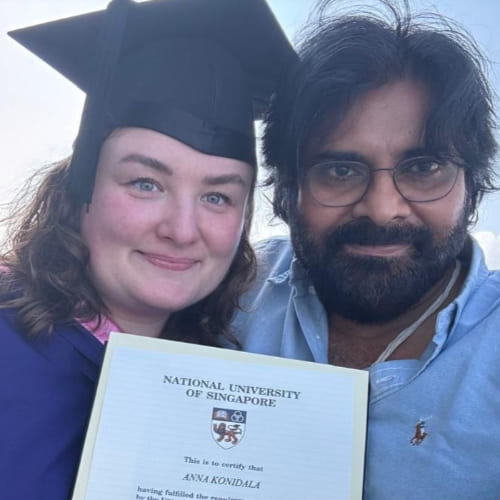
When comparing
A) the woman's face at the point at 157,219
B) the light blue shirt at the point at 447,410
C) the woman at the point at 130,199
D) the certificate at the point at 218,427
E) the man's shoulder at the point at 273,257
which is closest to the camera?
the certificate at the point at 218,427

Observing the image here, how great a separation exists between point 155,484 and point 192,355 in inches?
11.1

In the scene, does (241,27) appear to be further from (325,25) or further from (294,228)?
(294,228)

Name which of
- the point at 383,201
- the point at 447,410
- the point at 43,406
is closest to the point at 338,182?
the point at 383,201

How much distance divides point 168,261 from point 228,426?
1.72ft

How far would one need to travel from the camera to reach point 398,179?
5.47 feet

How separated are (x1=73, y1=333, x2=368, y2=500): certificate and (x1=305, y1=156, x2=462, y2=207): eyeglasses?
576 millimetres

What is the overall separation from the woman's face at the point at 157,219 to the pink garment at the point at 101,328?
0.08 meters

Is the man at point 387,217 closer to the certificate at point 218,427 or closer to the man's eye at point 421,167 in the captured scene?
the man's eye at point 421,167

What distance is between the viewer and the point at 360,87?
1753mm

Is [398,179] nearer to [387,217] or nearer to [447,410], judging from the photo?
[387,217]

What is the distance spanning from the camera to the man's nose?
1.64 meters

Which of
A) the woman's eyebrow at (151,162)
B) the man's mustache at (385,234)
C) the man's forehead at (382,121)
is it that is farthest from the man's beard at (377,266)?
the woman's eyebrow at (151,162)

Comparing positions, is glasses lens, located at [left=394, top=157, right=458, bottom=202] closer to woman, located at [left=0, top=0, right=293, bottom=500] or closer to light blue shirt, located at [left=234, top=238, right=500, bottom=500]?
light blue shirt, located at [left=234, top=238, right=500, bottom=500]

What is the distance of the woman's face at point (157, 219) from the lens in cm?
158
